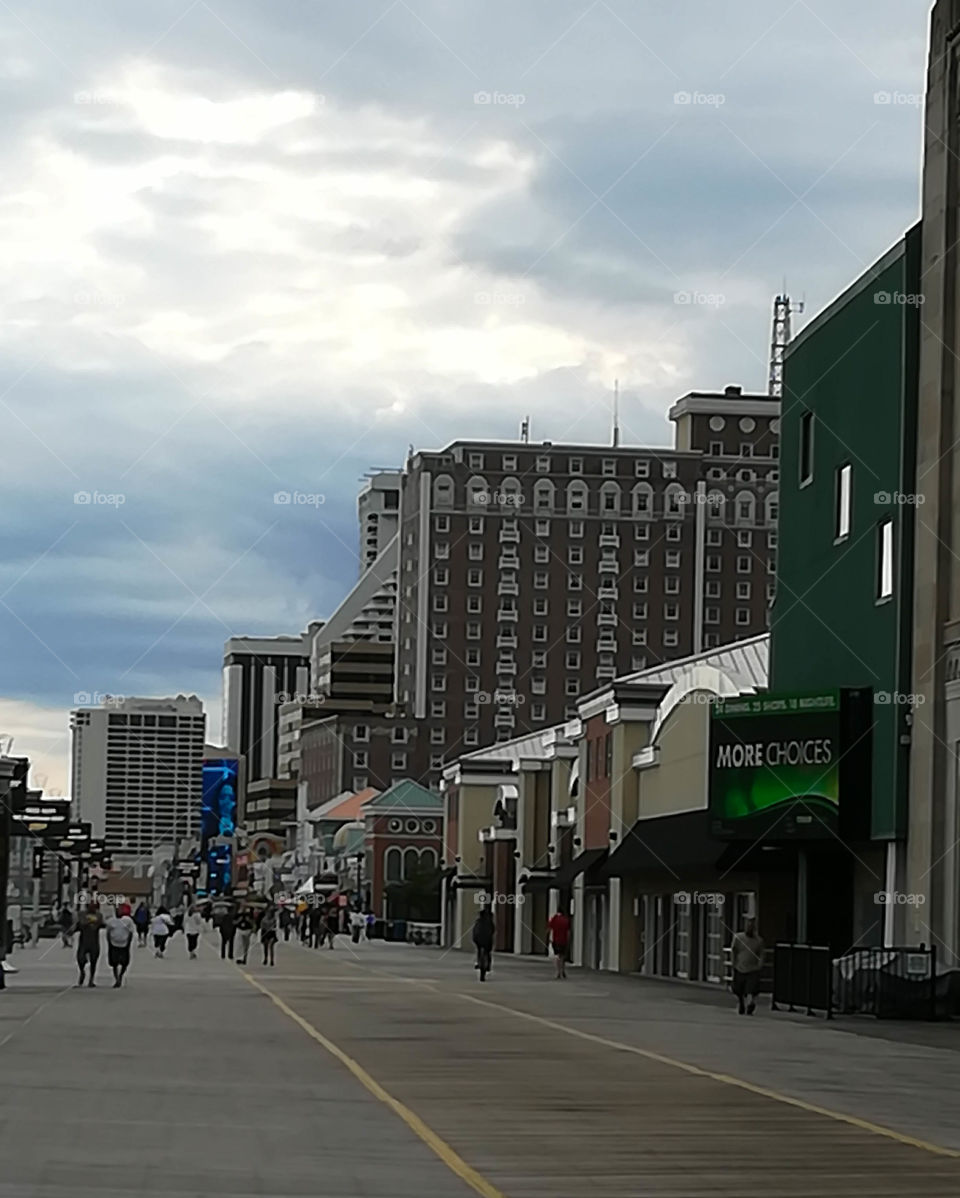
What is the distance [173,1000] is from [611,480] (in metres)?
146

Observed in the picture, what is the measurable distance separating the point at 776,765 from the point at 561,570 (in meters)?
139

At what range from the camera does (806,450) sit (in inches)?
1877

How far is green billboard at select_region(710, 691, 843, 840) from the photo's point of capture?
41.6 metres

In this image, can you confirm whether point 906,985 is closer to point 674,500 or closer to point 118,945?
point 118,945

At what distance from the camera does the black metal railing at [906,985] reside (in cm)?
3656

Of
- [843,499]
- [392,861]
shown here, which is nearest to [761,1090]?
[843,499]

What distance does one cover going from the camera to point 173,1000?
38906 millimetres

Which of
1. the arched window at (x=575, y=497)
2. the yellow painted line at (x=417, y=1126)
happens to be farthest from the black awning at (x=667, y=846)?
the arched window at (x=575, y=497)

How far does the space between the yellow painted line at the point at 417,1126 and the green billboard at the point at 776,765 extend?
14.4 meters

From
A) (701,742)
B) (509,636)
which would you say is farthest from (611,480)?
(701,742)

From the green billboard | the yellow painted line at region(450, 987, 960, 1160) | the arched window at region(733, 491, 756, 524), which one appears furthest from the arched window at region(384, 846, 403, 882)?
the yellow painted line at region(450, 987, 960, 1160)

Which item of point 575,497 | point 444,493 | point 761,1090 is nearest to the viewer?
point 761,1090

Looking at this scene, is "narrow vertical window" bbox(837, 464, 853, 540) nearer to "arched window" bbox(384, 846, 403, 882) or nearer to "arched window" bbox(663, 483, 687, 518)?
"arched window" bbox(384, 846, 403, 882)

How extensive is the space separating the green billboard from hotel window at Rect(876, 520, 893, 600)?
2085 millimetres
